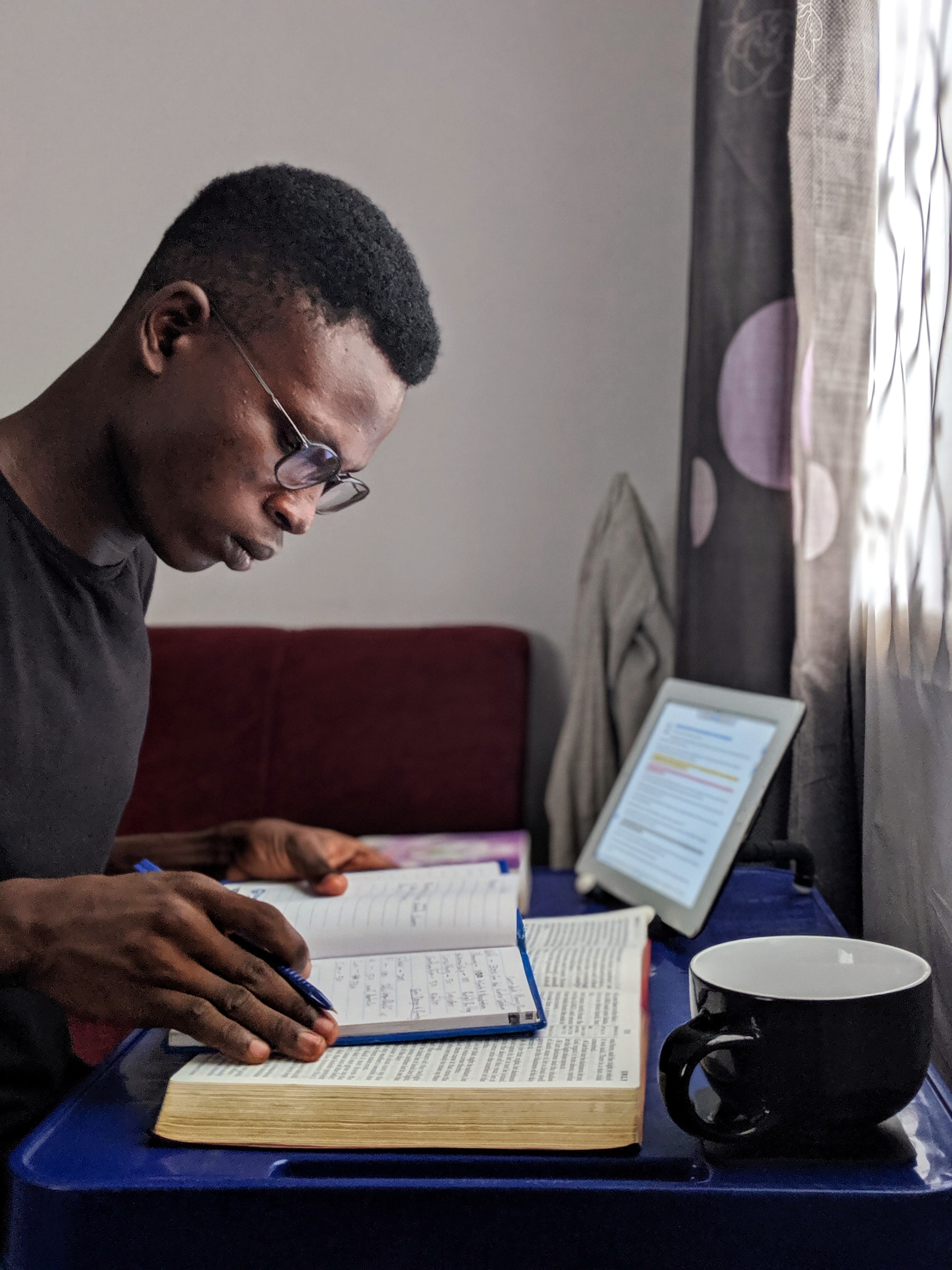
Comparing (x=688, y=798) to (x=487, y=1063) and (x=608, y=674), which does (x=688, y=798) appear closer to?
(x=487, y=1063)

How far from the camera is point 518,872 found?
102 cm

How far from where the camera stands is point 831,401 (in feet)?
3.61

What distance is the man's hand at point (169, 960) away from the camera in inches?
23.3

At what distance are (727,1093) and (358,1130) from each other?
189 mm

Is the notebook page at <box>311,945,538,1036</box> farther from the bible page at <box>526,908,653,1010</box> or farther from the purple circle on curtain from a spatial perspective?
the purple circle on curtain

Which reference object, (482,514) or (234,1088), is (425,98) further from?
(234,1088)

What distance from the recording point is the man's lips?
0.82m

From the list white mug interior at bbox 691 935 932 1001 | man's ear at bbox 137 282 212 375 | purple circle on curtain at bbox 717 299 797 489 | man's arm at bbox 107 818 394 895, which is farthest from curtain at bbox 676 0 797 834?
man's ear at bbox 137 282 212 375

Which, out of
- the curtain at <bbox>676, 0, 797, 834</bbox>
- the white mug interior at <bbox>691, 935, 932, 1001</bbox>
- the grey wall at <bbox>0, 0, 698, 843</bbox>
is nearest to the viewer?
the white mug interior at <bbox>691, 935, 932, 1001</bbox>

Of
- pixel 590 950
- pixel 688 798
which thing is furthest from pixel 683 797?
pixel 590 950

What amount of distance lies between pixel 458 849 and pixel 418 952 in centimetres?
62

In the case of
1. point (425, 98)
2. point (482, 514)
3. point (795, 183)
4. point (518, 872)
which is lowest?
point (518, 872)

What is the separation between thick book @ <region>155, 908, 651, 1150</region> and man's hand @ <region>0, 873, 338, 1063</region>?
0.8 inches

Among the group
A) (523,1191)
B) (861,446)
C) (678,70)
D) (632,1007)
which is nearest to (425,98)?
(678,70)
